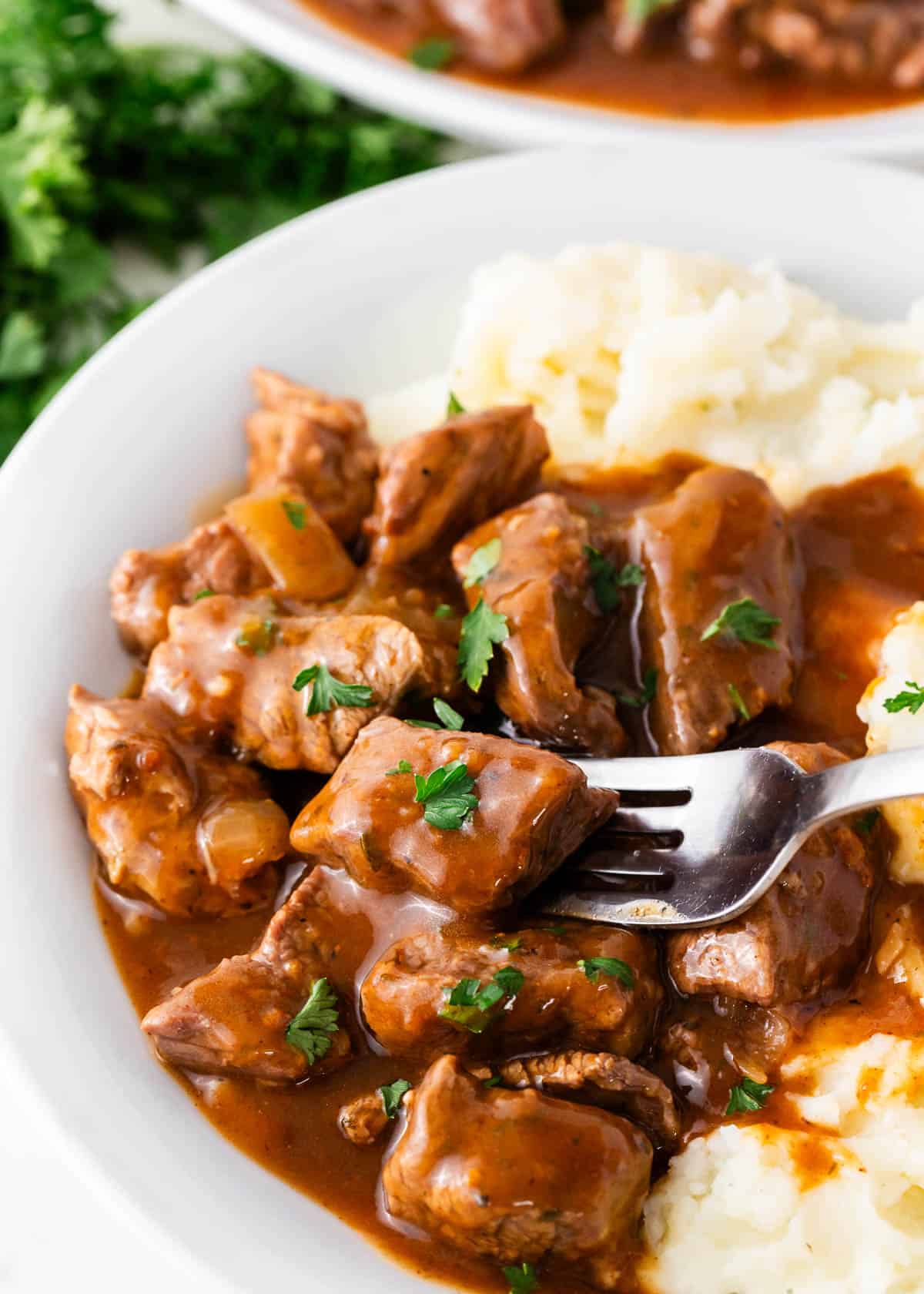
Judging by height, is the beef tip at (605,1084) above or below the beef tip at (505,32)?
below

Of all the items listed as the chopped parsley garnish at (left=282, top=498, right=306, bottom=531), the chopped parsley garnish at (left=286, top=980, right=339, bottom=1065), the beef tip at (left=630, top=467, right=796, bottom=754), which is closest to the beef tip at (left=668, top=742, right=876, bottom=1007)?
the beef tip at (left=630, top=467, right=796, bottom=754)

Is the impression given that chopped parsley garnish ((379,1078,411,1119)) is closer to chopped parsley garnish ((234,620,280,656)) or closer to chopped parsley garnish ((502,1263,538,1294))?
chopped parsley garnish ((502,1263,538,1294))

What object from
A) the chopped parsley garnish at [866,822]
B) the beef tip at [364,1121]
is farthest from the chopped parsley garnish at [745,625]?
the beef tip at [364,1121]

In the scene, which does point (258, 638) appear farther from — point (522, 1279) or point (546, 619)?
point (522, 1279)

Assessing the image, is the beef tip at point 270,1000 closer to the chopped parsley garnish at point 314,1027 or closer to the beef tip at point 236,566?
the chopped parsley garnish at point 314,1027

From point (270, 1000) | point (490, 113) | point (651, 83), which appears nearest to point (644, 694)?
point (270, 1000)

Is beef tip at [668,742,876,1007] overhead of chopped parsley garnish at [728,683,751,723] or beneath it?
beneath
